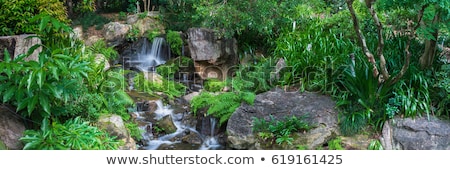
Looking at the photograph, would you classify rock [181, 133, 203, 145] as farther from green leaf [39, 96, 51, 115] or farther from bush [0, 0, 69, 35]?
bush [0, 0, 69, 35]

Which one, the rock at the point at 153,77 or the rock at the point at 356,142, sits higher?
the rock at the point at 153,77

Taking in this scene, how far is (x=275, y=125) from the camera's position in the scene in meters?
4.73

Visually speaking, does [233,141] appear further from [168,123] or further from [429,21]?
[429,21]

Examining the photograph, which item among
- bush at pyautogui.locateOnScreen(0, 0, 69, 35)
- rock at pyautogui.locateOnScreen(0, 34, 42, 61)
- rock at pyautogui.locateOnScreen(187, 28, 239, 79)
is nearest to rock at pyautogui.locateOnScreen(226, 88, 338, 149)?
rock at pyautogui.locateOnScreen(0, 34, 42, 61)

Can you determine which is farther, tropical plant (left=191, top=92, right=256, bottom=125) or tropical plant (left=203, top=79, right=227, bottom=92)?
tropical plant (left=203, top=79, right=227, bottom=92)

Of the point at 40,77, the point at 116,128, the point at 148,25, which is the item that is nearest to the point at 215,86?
the point at 116,128

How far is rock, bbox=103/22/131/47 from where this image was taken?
9520 millimetres

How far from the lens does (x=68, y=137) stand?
12.1 feet

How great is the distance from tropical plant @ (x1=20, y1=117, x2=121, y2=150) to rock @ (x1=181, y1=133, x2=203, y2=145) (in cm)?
134

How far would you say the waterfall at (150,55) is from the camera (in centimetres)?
888

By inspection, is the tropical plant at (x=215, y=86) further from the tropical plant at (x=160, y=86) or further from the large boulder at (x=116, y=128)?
the large boulder at (x=116, y=128)

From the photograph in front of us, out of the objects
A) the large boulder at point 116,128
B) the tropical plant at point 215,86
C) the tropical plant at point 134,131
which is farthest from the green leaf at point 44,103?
the tropical plant at point 215,86

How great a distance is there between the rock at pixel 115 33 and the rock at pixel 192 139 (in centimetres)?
482

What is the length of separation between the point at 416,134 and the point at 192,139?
2844mm
